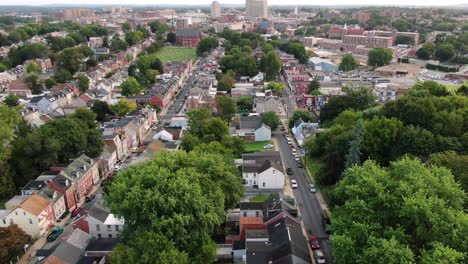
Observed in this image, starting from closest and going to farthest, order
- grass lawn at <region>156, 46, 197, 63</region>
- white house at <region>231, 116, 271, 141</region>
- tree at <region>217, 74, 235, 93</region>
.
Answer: white house at <region>231, 116, 271, 141</region>
tree at <region>217, 74, 235, 93</region>
grass lawn at <region>156, 46, 197, 63</region>

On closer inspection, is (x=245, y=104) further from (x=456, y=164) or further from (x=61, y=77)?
(x=61, y=77)

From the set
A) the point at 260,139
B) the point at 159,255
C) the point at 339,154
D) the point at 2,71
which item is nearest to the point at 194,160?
the point at 159,255

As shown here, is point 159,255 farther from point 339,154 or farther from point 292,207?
point 339,154

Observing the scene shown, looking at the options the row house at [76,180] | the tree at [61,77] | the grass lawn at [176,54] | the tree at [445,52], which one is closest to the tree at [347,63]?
the tree at [445,52]

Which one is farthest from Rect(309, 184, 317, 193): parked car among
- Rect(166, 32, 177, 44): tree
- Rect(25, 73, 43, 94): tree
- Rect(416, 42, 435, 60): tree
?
Rect(166, 32, 177, 44): tree

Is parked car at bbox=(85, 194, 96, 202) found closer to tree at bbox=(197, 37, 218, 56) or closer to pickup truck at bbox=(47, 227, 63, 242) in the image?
pickup truck at bbox=(47, 227, 63, 242)
